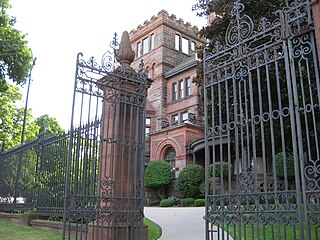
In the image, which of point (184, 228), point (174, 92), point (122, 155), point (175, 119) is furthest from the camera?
point (174, 92)

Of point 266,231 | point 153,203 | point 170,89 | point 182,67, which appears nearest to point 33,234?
point 266,231

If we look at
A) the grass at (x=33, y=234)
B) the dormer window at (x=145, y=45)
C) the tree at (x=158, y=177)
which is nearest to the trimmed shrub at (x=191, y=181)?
the tree at (x=158, y=177)

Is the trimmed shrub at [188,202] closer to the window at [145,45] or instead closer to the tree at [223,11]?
the tree at [223,11]

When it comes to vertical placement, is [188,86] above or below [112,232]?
above

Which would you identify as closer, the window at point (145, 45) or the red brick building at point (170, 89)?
the red brick building at point (170, 89)

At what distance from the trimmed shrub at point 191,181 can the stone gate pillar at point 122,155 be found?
607 inches

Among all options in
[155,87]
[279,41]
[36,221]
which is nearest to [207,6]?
[279,41]

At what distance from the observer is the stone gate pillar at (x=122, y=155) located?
6.64 meters

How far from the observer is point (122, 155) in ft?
22.4

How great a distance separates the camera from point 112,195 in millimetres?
6742

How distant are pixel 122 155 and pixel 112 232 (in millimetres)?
1464

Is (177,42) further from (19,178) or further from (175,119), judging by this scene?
(19,178)

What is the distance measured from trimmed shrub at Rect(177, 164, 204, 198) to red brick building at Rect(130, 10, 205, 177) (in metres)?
2.88

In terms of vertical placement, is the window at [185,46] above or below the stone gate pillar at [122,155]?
above
